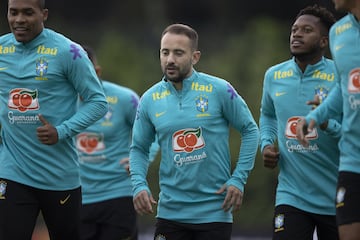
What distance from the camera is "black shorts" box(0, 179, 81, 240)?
8.30 m

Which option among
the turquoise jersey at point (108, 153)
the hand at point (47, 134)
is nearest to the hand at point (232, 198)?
the hand at point (47, 134)

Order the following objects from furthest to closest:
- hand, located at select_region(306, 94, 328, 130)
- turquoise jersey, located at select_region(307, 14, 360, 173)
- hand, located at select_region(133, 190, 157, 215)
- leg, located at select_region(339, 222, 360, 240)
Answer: hand, located at select_region(133, 190, 157, 215), hand, located at select_region(306, 94, 328, 130), turquoise jersey, located at select_region(307, 14, 360, 173), leg, located at select_region(339, 222, 360, 240)

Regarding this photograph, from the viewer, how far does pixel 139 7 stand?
26219 millimetres

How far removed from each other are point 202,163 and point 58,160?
118cm

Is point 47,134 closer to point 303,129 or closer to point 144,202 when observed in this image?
point 144,202

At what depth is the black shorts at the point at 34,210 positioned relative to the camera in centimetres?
830

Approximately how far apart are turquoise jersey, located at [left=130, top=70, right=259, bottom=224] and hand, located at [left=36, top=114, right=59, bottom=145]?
689mm

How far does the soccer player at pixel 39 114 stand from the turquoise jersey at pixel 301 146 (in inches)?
60.9

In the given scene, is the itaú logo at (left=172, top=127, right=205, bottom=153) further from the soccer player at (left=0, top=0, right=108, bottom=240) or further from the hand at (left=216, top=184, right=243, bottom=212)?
the soccer player at (left=0, top=0, right=108, bottom=240)

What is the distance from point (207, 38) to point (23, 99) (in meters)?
16.1

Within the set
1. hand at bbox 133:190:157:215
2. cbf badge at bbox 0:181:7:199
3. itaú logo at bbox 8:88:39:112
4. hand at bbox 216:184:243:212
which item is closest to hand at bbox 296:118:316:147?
hand at bbox 216:184:243:212

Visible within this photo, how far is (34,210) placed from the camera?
8.46 meters

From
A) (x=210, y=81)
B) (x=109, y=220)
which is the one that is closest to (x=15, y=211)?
(x=210, y=81)

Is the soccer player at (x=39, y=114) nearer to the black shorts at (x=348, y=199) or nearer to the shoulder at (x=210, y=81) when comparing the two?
the shoulder at (x=210, y=81)
